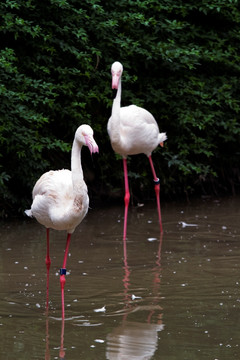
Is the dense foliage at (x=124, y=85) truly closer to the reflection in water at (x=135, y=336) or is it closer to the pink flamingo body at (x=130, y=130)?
the pink flamingo body at (x=130, y=130)

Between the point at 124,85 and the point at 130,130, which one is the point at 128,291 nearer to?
the point at 130,130

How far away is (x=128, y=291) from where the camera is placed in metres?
6.16

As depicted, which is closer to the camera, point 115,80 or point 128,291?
point 128,291

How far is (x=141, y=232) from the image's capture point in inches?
341

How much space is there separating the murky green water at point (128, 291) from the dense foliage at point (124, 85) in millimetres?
1053

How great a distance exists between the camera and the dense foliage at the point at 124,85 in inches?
352

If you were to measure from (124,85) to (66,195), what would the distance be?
182 inches

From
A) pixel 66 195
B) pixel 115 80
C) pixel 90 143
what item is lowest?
pixel 66 195

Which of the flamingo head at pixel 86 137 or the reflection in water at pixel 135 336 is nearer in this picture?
the reflection in water at pixel 135 336

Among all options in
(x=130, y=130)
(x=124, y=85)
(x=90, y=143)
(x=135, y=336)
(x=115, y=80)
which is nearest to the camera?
(x=135, y=336)

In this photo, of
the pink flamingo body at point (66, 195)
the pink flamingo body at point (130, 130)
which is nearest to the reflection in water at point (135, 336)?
the pink flamingo body at point (66, 195)

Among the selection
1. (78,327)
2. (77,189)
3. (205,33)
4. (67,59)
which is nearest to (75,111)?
(67,59)

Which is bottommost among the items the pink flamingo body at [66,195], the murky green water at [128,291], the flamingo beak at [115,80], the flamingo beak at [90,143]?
the murky green water at [128,291]

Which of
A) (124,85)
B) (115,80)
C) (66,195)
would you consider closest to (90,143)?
(66,195)
